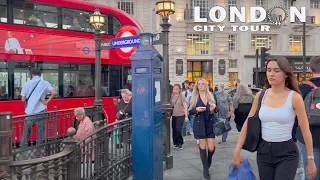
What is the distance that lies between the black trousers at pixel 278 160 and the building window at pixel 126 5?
32.1 metres

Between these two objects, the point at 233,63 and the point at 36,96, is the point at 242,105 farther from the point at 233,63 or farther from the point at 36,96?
the point at 233,63

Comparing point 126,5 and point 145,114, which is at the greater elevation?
point 126,5

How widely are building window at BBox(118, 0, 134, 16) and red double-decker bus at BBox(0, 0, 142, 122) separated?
882 inches

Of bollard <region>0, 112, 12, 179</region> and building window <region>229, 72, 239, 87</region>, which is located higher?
building window <region>229, 72, 239, 87</region>

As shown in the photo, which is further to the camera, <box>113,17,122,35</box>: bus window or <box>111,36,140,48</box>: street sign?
<box>113,17,122,35</box>: bus window

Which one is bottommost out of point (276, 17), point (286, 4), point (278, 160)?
point (278, 160)

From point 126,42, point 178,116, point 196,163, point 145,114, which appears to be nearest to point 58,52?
point 126,42

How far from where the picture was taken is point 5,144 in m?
3.18

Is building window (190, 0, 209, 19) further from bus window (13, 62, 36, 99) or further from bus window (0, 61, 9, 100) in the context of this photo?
bus window (0, 61, 9, 100)

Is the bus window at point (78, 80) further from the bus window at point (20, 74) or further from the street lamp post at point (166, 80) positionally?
the street lamp post at point (166, 80)

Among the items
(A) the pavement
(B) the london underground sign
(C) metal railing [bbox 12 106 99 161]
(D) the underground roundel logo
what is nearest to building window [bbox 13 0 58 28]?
(B) the london underground sign

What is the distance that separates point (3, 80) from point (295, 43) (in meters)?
30.5

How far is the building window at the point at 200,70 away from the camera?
31266 mm

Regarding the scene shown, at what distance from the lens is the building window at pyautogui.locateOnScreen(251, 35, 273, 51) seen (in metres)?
32.2
